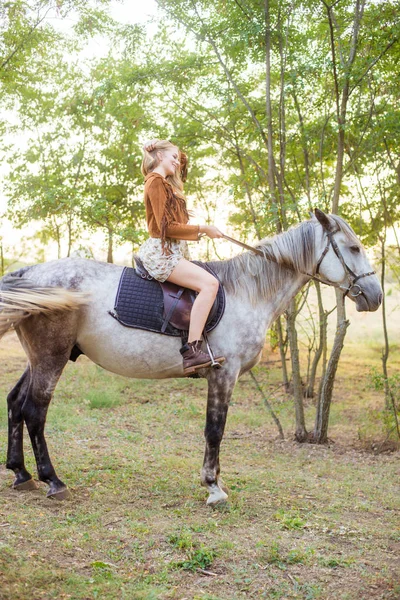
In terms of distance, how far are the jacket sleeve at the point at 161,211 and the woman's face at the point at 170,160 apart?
0.53 feet

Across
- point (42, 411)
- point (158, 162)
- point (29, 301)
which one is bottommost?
point (42, 411)

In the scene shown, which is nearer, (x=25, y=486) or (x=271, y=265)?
(x=25, y=486)

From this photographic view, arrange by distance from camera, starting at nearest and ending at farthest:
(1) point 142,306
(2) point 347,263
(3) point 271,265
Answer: (1) point 142,306, (2) point 347,263, (3) point 271,265

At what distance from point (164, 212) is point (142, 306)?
0.70 metres

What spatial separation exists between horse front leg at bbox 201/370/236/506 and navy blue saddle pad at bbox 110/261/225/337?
0.41 metres

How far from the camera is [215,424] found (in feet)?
14.5

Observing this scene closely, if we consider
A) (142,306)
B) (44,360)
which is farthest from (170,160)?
(44,360)

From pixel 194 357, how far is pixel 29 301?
1.22 m

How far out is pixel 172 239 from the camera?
169 inches

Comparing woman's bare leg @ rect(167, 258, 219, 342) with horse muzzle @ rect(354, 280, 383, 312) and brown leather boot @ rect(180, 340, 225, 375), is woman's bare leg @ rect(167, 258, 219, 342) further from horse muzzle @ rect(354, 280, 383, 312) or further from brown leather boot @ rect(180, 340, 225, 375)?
horse muzzle @ rect(354, 280, 383, 312)

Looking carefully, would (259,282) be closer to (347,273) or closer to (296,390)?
(347,273)

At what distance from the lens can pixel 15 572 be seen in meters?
2.98

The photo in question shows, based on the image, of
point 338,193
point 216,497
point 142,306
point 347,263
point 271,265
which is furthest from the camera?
point 338,193

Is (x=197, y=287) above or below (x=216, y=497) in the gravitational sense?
above
